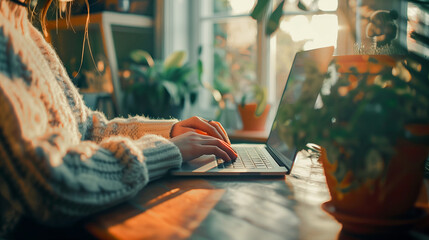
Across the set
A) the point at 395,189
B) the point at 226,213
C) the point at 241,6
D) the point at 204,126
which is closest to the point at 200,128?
the point at 204,126

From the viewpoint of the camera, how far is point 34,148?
525 millimetres

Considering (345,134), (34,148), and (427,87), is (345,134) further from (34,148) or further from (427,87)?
(34,148)

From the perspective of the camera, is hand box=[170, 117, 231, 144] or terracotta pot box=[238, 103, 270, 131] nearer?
hand box=[170, 117, 231, 144]

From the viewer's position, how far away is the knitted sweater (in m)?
0.53

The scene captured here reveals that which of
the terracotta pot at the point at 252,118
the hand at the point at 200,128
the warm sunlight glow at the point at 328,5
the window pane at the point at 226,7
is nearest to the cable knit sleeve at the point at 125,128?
the hand at the point at 200,128

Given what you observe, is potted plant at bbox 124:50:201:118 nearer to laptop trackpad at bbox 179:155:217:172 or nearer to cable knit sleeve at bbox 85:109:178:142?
cable knit sleeve at bbox 85:109:178:142

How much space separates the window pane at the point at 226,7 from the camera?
245cm

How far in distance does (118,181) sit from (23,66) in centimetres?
26

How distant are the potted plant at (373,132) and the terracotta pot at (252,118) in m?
1.54

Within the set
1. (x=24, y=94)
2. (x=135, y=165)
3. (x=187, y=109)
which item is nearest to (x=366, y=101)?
(x=135, y=165)

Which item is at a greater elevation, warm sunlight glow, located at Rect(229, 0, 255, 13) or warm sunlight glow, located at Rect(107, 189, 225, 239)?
warm sunlight glow, located at Rect(229, 0, 255, 13)

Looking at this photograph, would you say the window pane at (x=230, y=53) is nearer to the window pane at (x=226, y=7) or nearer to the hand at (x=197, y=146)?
the window pane at (x=226, y=7)

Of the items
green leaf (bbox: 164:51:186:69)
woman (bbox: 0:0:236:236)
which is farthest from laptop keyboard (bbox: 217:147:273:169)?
green leaf (bbox: 164:51:186:69)

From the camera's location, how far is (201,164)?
886mm
